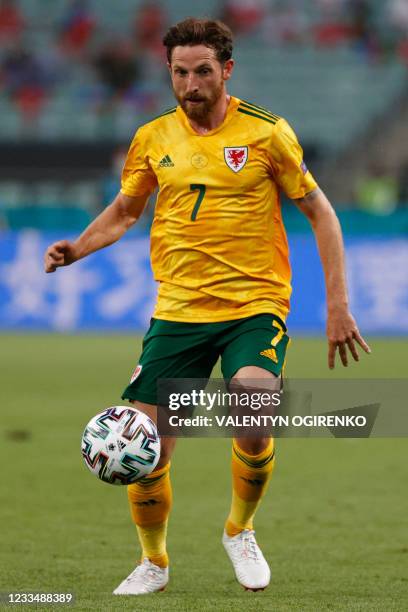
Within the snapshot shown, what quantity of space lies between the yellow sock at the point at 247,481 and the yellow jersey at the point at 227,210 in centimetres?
56

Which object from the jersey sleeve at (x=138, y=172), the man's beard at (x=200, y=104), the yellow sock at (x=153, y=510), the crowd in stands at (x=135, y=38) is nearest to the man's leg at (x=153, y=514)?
the yellow sock at (x=153, y=510)

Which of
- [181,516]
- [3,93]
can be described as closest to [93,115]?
[3,93]

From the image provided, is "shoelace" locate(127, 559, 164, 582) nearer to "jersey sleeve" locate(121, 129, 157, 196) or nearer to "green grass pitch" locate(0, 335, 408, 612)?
"green grass pitch" locate(0, 335, 408, 612)

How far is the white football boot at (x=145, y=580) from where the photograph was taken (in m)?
5.00

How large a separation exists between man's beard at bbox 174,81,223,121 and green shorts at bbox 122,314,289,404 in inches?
32.8

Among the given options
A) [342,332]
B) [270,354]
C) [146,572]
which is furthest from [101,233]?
[146,572]

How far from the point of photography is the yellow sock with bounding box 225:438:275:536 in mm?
5219

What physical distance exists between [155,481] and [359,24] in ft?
75.7

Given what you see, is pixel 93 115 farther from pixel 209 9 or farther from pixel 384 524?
pixel 384 524

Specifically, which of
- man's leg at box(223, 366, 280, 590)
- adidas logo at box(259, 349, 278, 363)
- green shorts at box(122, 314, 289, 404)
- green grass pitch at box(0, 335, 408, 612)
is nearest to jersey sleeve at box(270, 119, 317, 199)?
→ green shorts at box(122, 314, 289, 404)

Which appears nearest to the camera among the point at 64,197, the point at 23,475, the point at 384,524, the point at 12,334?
the point at 384,524

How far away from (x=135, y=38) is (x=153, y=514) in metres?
22.3

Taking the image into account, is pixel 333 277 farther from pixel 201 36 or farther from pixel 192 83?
pixel 201 36

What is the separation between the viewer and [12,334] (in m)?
18.2
